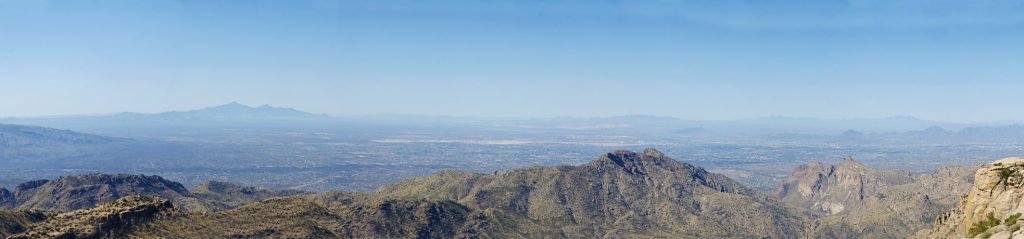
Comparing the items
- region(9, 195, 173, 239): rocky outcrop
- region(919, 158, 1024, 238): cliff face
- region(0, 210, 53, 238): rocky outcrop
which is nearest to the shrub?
region(919, 158, 1024, 238): cliff face

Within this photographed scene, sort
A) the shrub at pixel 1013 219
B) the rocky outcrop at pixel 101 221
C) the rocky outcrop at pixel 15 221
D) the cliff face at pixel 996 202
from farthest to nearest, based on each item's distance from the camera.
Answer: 1. the rocky outcrop at pixel 15 221
2. the rocky outcrop at pixel 101 221
3. the cliff face at pixel 996 202
4. the shrub at pixel 1013 219

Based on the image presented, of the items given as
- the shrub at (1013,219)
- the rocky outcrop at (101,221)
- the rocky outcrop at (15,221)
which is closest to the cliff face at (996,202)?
the shrub at (1013,219)

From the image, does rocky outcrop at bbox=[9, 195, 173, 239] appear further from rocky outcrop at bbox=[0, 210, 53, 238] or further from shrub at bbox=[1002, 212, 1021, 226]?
shrub at bbox=[1002, 212, 1021, 226]

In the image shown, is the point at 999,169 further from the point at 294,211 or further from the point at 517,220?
the point at 517,220

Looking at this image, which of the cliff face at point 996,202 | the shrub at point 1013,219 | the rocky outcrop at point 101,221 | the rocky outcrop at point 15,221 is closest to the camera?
the shrub at point 1013,219

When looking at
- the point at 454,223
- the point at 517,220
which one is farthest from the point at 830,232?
the point at 454,223

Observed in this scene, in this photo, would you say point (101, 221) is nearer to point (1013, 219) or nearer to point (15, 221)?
point (15, 221)

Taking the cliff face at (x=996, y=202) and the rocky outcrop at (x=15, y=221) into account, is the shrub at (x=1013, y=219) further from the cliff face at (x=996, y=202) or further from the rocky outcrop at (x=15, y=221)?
the rocky outcrop at (x=15, y=221)
